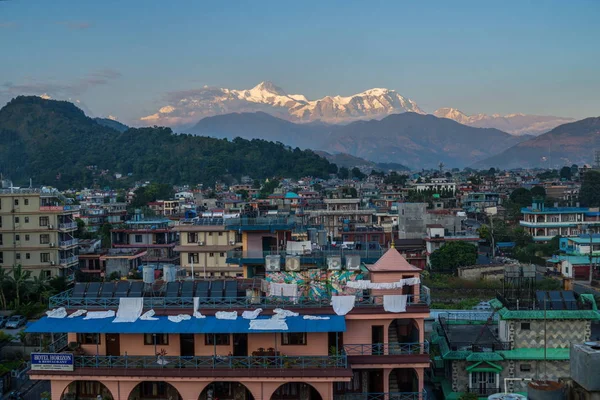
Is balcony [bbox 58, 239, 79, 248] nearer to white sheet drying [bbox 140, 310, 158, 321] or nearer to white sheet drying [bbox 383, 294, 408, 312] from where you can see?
white sheet drying [bbox 140, 310, 158, 321]

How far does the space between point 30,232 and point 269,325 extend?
24578 mm

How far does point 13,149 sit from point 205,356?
183 m

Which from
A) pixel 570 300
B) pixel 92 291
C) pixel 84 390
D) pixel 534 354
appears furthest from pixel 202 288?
pixel 570 300

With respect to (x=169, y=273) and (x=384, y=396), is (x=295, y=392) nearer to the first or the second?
(x=384, y=396)

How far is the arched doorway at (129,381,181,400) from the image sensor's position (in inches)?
650

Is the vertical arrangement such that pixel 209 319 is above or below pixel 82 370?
above

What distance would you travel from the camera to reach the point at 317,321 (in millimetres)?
16062

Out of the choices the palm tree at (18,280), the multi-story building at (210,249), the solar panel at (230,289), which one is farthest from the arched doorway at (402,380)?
the palm tree at (18,280)

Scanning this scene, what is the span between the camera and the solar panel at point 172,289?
17.1 metres

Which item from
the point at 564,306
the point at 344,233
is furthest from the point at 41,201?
the point at 564,306

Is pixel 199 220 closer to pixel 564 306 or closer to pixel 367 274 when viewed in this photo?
pixel 367 274

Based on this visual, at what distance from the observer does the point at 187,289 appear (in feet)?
56.2

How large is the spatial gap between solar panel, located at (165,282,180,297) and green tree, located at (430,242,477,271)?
1062 inches

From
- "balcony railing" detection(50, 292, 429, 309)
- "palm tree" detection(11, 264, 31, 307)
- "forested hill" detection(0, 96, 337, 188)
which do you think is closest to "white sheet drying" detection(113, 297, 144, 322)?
"balcony railing" detection(50, 292, 429, 309)
